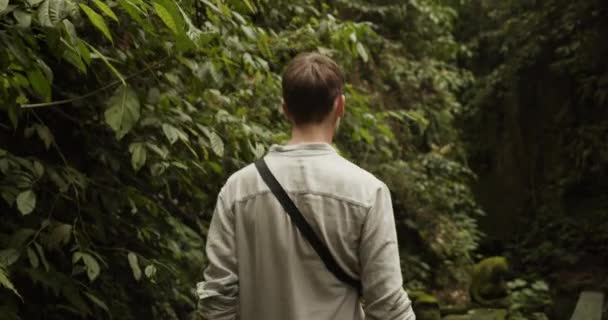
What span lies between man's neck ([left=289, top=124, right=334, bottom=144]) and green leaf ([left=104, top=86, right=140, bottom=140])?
2.37 feet

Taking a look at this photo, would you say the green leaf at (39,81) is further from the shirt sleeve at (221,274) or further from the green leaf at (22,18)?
the shirt sleeve at (221,274)

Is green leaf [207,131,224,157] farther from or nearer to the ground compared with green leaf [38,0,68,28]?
nearer to the ground

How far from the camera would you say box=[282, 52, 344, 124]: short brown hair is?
78.3 inches

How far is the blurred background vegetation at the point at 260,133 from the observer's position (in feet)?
8.93

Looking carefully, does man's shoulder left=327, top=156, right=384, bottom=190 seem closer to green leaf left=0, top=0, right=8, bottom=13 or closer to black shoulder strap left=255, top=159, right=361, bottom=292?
black shoulder strap left=255, top=159, right=361, bottom=292

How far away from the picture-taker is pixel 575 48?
11.0 metres

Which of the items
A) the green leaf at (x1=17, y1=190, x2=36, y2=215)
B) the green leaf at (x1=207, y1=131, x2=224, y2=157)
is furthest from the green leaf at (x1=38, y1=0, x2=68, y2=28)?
the green leaf at (x1=207, y1=131, x2=224, y2=157)

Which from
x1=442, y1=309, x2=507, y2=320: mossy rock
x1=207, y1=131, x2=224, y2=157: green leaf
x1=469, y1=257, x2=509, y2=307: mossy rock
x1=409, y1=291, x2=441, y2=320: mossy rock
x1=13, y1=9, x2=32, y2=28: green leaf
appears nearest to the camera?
x1=13, y1=9, x2=32, y2=28: green leaf

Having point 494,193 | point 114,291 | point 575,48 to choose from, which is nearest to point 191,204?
point 114,291

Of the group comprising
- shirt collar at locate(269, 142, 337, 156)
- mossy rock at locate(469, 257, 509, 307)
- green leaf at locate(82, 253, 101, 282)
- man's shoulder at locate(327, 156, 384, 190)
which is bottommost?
mossy rock at locate(469, 257, 509, 307)

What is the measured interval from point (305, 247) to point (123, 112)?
0.91 m

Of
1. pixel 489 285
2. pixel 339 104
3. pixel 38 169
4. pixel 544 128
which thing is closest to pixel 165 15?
pixel 339 104

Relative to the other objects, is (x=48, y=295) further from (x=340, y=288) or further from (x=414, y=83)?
(x=414, y=83)

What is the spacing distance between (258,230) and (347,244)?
235 mm
